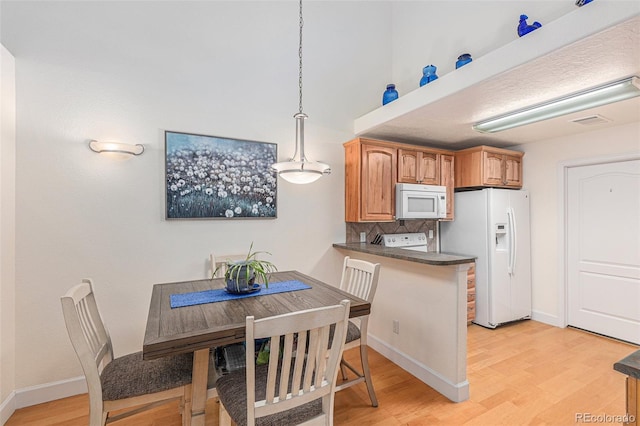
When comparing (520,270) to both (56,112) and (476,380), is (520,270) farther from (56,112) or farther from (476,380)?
(56,112)

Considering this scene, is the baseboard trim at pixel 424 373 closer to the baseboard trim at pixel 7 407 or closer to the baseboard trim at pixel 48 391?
the baseboard trim at pixel 48 391

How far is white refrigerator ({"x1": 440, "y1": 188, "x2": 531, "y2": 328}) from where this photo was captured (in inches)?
141

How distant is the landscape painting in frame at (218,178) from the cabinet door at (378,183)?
1002 millimetres

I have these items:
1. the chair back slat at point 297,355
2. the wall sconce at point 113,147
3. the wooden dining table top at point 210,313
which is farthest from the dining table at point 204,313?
the wall sconce at point 113,147

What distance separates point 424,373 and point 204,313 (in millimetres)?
1913

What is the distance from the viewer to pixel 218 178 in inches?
109

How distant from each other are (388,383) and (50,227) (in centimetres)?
298

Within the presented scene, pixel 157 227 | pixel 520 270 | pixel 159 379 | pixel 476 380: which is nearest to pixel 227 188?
pixel 157 227

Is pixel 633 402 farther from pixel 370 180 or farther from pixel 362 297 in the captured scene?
pixel 370 180

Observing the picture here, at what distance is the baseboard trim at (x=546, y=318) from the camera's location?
3611mm

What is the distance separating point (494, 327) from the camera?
140 inches

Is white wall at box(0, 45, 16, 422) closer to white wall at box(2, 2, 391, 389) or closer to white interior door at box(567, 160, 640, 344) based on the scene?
white wall at box(2, 2, 391, 389)

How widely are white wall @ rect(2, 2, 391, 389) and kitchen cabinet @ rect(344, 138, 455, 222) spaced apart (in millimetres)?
359

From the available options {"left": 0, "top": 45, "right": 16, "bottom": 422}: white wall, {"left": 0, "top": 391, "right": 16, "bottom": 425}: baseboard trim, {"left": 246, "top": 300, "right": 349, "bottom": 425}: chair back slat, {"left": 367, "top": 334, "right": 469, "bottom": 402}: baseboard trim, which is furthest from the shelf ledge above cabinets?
{"left": 0, "top": 391, "right": 16, "bottom": 425}: baseboard trim
